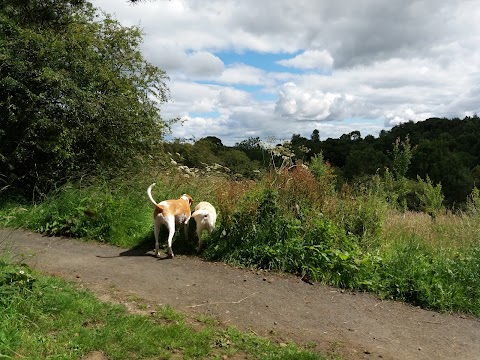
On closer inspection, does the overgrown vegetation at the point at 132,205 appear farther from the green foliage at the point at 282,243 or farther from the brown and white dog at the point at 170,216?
the brown and white dog at the point at 170,216

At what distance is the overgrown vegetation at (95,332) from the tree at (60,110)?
218 inches

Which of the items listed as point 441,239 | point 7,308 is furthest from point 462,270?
point 7,308

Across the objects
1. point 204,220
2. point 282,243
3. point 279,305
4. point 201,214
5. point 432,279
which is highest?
point 201,214

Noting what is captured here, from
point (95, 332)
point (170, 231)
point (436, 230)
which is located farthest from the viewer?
→ point (436, 230)

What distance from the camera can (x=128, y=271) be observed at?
20.3 feet

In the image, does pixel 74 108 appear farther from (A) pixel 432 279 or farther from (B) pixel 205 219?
(A) pixel 432 279

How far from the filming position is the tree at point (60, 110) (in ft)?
31.5

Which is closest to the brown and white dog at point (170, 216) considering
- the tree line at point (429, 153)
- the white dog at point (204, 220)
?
the white dog at point (204, 220)

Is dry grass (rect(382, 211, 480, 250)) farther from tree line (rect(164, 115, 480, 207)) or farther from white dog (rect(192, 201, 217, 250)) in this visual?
tree line (rect(164, 115, 480, 207))

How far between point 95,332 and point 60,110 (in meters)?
7.45

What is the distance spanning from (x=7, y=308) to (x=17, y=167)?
282 inches

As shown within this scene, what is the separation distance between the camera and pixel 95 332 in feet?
13.0

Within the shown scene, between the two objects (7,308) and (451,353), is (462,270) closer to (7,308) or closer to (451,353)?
(451,353)

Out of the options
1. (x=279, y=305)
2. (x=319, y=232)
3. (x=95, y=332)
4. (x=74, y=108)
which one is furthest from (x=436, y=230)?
(x=74, y=108)
